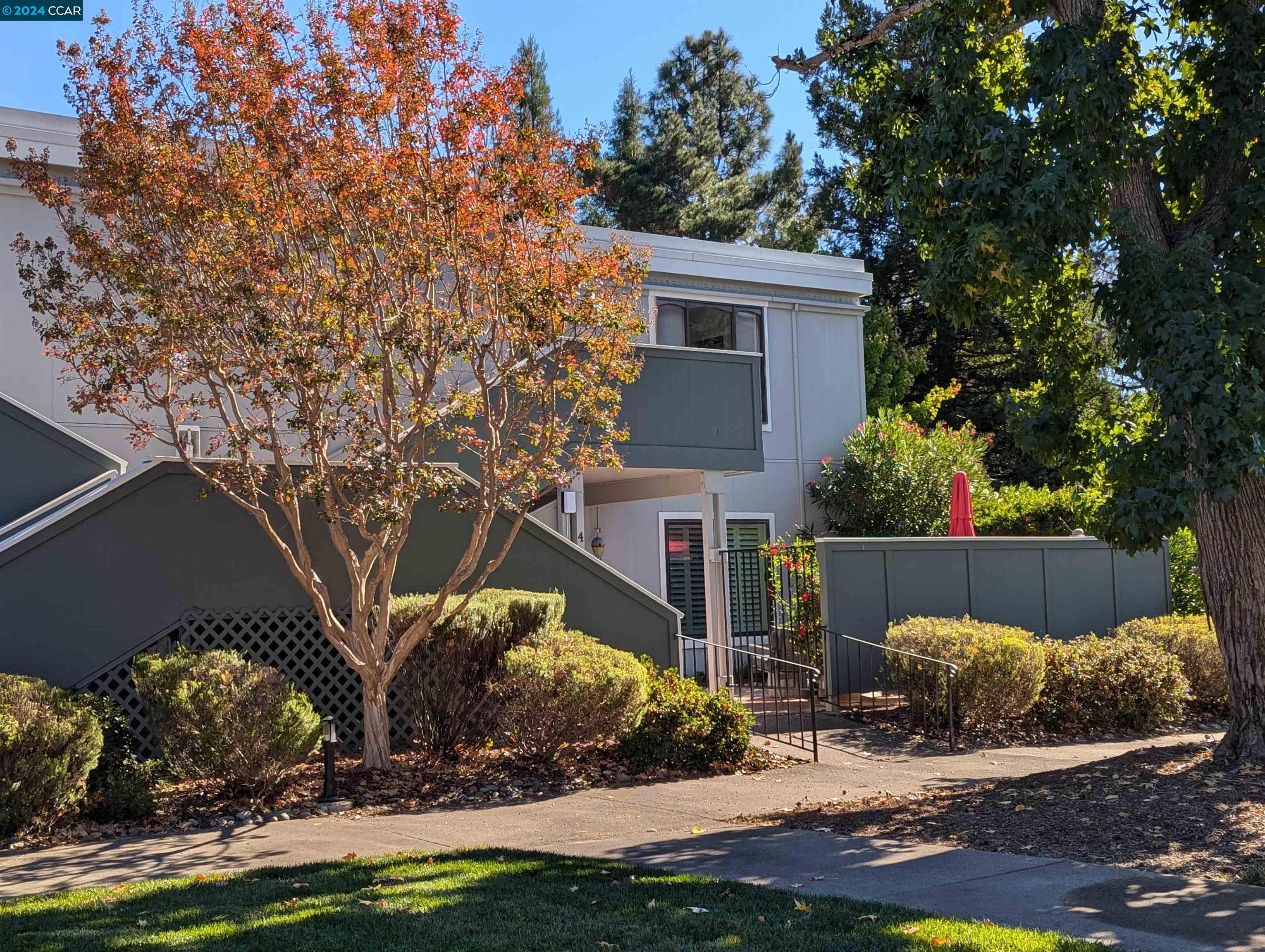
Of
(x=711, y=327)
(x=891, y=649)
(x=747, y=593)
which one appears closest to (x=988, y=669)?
(x=891, y=649)

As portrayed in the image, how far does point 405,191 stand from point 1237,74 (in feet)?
21.5

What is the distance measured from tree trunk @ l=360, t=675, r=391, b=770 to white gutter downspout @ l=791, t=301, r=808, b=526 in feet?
35.3

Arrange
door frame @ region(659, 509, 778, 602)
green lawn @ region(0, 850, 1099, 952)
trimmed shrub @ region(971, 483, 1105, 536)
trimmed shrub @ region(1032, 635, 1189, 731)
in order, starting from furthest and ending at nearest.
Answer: trimmed shrub @ region(971, 483, 1105, 536) < door frame @ region(659, 509, 778, 602) < trimmed shrub @ region(1032, 635, 1189, 731) < green lawn @ region(0, 850, 1099, 952)

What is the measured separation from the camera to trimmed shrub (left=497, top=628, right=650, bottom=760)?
36.2ft

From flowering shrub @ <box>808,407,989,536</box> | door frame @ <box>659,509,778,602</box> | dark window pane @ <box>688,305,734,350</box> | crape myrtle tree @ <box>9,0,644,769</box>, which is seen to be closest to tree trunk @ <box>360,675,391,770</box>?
crape myrtle tree @ <box>9,0,644,769</box>

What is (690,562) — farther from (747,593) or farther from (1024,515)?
(1024,515)

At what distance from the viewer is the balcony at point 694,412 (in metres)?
15.2

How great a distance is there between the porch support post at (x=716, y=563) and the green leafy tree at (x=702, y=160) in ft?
63.2

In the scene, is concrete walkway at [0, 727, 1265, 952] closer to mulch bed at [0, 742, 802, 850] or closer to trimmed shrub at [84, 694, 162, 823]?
mulch bed at [0, 742, 802, 850]

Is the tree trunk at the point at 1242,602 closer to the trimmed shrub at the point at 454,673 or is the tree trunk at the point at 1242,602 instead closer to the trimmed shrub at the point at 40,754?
the trimmed shrub at the point at 454,673

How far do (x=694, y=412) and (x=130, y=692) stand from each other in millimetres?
7371

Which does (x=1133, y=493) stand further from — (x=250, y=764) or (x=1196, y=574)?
(x=1196, y=574)

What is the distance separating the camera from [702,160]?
37219mm

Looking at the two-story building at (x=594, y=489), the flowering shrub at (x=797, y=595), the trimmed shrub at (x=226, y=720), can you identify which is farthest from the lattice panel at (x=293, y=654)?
the flowering shrub at (x=797, y=595)
